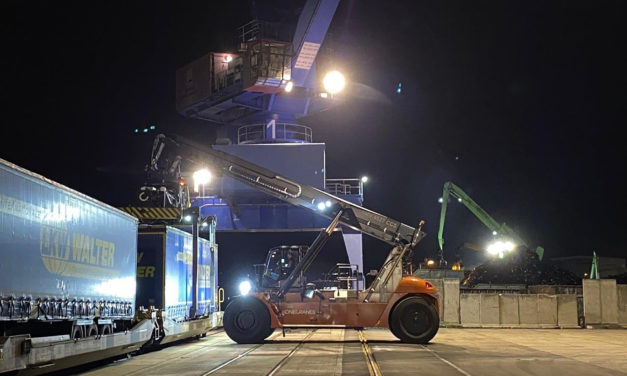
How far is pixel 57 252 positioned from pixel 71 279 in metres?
0.71

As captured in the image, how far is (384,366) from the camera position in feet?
45.9

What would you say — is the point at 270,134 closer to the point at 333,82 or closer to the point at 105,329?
the point at 333,82

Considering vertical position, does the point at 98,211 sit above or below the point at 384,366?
above

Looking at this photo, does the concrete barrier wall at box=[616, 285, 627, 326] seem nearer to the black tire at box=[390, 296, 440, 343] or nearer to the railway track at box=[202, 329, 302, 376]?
the black tire at box=[390, 296, 440, 343]

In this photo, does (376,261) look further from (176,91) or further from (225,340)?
(225,340)

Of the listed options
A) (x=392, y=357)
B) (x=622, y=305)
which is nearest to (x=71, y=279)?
(x=392, y=357)

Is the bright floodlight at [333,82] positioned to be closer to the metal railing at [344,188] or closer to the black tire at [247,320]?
the metal railing at [344,188]

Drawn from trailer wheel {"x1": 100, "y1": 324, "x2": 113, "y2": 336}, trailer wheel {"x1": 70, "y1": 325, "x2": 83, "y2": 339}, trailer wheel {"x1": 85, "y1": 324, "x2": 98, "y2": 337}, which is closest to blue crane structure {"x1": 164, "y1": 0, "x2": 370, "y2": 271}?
trailer wheel {"x1": 100, "y1": 324, "x2": 113, "y2": 336}

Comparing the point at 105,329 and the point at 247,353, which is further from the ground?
the point at 105,329

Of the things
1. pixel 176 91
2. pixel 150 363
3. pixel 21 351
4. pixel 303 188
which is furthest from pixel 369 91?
pixel 21 351

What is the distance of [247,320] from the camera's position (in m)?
20.7

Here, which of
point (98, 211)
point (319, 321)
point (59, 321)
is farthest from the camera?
point (319, 321)

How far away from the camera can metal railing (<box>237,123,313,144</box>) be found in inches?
2020

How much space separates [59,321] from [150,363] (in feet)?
11.8
